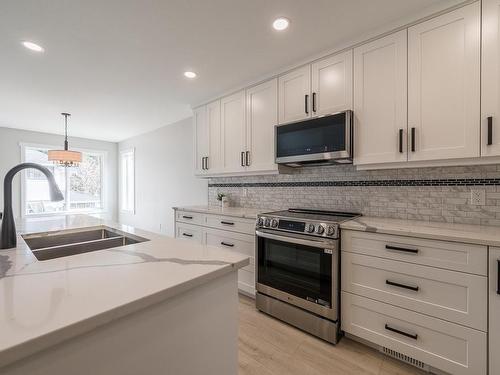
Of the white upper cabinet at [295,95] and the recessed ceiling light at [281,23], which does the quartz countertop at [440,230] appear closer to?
the white upper cabinet at [295,95]

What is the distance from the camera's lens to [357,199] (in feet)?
7.63

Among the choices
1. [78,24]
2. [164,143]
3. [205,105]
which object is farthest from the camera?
[164,143]

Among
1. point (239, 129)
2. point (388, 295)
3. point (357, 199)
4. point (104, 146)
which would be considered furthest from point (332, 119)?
point (104, 146)

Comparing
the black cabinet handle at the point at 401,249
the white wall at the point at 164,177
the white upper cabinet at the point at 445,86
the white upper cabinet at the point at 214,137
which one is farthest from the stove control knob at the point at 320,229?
the white wall at the point at 164,177

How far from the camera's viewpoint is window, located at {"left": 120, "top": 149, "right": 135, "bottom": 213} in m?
5.86

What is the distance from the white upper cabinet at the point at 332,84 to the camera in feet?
6.82

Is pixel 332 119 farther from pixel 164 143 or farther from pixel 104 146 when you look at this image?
pixel 104 146

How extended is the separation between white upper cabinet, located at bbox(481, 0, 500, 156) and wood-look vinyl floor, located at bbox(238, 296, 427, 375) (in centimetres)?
160

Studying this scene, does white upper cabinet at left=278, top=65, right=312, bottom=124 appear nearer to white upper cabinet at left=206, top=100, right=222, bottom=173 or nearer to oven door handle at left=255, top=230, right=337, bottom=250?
white upper cabinet at left=206, top=100, right=222, bottom=173

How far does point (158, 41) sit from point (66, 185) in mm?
5097

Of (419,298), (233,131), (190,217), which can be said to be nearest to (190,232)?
(190,217)

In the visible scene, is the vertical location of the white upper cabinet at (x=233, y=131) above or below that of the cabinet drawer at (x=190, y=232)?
above

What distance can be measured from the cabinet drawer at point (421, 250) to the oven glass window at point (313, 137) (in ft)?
2.50

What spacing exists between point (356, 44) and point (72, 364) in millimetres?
2554
